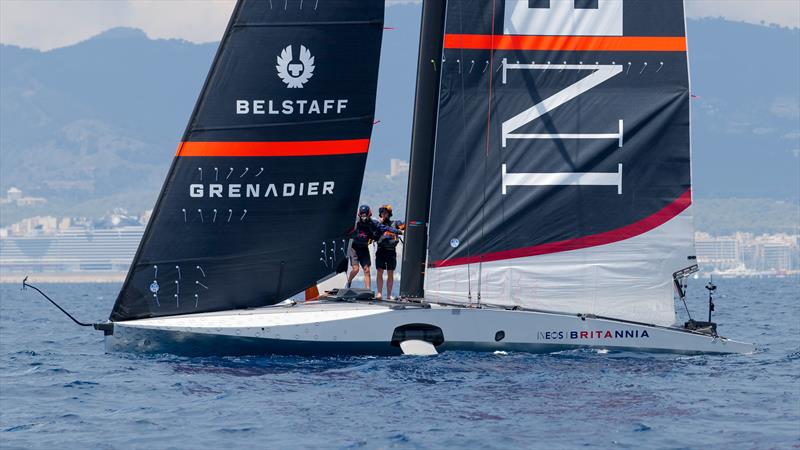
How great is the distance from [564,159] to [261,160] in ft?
15.9

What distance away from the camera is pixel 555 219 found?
2217 centimetres

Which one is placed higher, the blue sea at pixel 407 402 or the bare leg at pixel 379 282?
the bare leg at pixel 379 282

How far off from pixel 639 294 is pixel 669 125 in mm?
2767

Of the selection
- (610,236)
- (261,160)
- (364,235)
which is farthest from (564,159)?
(261,160)

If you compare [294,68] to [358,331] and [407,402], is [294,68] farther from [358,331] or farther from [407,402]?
[407,402]

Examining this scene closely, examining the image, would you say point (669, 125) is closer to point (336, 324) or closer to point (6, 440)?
point (336, 324)

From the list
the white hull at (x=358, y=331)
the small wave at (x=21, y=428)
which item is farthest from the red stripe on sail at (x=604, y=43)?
the small wave at (x=21, y=428)

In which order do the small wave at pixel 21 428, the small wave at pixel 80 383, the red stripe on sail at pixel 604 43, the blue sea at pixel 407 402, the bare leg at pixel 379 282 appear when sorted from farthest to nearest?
the bare leg at pixel 379 282 → the red stripe on sail at pixel 604 43 → the small wave at pixel 80 383 → the small wave at pixel 21 428 → the blue sea at pixel 407 402

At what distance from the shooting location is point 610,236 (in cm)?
2227

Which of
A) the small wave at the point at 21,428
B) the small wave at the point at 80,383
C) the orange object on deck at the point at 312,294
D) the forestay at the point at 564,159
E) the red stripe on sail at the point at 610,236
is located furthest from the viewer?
the orange object on deck at the point at 312,294

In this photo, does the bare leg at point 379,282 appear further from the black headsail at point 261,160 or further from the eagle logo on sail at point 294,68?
the eagle logo on sail at point 294,68

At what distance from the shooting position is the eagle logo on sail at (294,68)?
21.7 meters

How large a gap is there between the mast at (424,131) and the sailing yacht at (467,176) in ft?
0.09

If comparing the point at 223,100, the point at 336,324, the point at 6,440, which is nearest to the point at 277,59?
the point at 223,100
